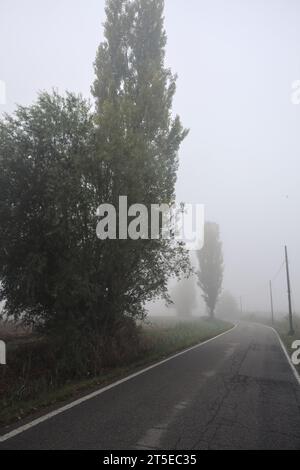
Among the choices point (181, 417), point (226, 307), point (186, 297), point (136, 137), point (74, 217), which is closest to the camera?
point (181, 417)

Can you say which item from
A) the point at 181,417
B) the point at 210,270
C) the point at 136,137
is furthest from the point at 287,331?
the point at 181,417

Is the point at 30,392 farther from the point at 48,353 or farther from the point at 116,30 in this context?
the point at 116,30

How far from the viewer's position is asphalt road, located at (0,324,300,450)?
501 centimetres

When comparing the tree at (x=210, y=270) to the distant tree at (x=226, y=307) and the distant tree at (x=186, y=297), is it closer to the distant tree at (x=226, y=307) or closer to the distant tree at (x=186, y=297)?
the distant tree at (x=186, y=297)

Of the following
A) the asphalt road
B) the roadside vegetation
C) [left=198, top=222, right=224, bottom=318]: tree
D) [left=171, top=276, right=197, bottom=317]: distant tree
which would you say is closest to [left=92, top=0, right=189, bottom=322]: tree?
the asphalt road

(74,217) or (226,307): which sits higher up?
(74,217)

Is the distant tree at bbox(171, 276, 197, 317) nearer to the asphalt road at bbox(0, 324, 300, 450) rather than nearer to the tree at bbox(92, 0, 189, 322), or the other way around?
the tree at bbox(92, 0, 189, 322)

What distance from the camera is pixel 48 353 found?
1052 cm

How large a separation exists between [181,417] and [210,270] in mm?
44186

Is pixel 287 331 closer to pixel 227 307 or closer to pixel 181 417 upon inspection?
pixel 181 417

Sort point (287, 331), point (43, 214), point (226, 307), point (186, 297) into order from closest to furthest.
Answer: point (43, 214), point (287, 331), point (186, 297), point (226, 307)

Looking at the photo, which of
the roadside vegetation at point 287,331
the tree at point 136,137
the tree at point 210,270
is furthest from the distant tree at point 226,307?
the tree at point 136,137

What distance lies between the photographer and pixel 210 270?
4959cm

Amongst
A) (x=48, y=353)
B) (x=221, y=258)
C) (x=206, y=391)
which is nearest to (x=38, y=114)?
(x=48, y=353)
